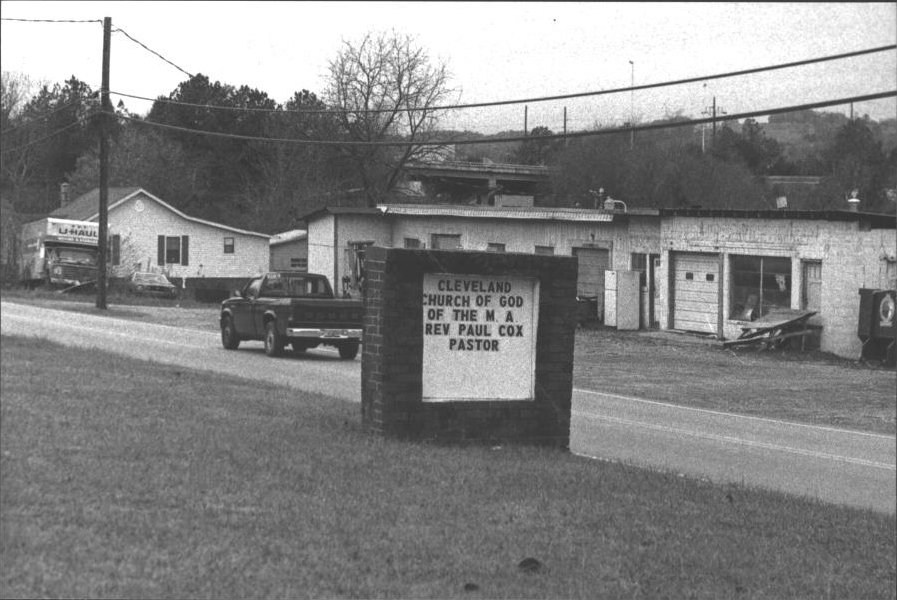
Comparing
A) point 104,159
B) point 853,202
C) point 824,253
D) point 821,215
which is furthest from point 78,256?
point 853,202

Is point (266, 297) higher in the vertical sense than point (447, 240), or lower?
lower

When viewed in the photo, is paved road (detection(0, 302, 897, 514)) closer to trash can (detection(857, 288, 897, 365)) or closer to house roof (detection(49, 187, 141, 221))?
trash can (detection(857, 288, 897, 365))

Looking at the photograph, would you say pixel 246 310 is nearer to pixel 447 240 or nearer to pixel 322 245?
pixel 447 240

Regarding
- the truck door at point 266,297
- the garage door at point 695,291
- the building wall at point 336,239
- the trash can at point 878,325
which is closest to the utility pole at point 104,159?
the truck door at point 266,297

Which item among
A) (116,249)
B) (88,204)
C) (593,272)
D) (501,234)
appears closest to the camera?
(501,234)

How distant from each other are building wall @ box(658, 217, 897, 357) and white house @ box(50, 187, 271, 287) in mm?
21300

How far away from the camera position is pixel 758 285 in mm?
30203

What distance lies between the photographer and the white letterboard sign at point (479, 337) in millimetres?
11719

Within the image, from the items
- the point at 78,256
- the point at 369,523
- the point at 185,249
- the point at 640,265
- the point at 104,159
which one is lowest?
the point at 369,523

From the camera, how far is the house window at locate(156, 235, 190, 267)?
5541 cm

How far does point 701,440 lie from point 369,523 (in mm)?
7891

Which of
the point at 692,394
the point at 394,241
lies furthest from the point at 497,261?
the point at 394,241

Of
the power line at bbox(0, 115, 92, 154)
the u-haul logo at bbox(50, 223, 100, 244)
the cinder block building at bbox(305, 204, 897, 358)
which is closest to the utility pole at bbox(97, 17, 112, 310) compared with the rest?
the power line at bbox(0, 115, 92, 154)

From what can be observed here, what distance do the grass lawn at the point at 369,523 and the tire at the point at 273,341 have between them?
12485 mm
